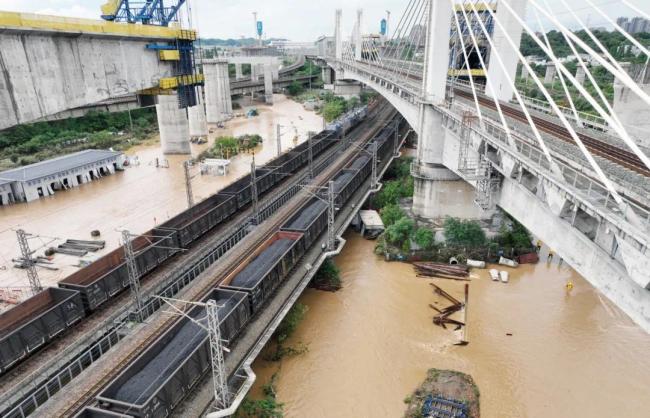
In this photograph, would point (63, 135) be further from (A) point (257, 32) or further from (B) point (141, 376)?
(A) point (257, 32)

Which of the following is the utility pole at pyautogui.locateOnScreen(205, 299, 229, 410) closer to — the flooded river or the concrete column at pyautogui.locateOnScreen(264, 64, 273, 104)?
the flooded river

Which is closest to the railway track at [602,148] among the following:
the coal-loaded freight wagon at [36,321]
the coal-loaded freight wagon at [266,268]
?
the coal-loaded freight wagon at [266,268]

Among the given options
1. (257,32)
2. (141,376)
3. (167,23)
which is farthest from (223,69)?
(257,32)

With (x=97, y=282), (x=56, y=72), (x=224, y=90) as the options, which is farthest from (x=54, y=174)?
(x=224, y=90)

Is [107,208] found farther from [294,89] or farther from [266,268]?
[294,89]

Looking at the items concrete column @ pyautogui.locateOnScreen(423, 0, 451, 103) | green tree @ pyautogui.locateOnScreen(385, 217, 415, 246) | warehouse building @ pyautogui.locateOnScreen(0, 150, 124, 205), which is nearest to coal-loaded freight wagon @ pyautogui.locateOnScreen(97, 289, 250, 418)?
green tree @ pyautogui.locateOnScreen(385, 217, 415, 246)

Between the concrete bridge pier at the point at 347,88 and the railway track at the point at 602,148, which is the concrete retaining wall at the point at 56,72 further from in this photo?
the concrete bridge pier at the point at 347,88
